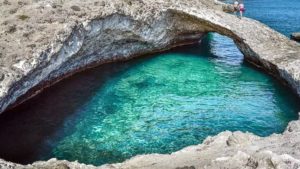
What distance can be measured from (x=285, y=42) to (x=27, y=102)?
2167 cm

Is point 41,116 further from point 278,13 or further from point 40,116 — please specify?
point 278,13

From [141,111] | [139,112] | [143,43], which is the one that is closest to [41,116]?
[139,112]

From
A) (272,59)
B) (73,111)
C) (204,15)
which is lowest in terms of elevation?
(73,111)

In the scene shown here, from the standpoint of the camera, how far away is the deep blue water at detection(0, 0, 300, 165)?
20.4m

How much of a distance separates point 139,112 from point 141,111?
0.20 metres

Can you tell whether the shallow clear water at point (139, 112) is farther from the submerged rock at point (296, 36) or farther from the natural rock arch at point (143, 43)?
the submerged rock at point (296, 36)

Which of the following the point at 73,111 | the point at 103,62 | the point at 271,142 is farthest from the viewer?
the point at 103,62

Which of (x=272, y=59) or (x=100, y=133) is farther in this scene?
(x=272, y=59)

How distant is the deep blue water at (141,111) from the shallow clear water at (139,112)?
0.05 meters

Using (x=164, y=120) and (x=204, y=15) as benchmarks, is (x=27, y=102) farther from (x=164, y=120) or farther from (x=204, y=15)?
(x=204, y=15)

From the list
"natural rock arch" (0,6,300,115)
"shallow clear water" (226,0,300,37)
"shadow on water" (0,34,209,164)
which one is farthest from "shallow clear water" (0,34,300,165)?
"shallow clear water" (226,0,300,37)

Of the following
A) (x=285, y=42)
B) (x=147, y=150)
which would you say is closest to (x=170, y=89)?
(x=147, y=150)

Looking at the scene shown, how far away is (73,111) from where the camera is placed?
24672 millimetres

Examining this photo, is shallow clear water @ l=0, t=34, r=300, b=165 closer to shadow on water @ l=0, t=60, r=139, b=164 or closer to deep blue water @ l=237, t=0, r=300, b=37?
shadow on water @ l=0, t=60, r=139, b=164
